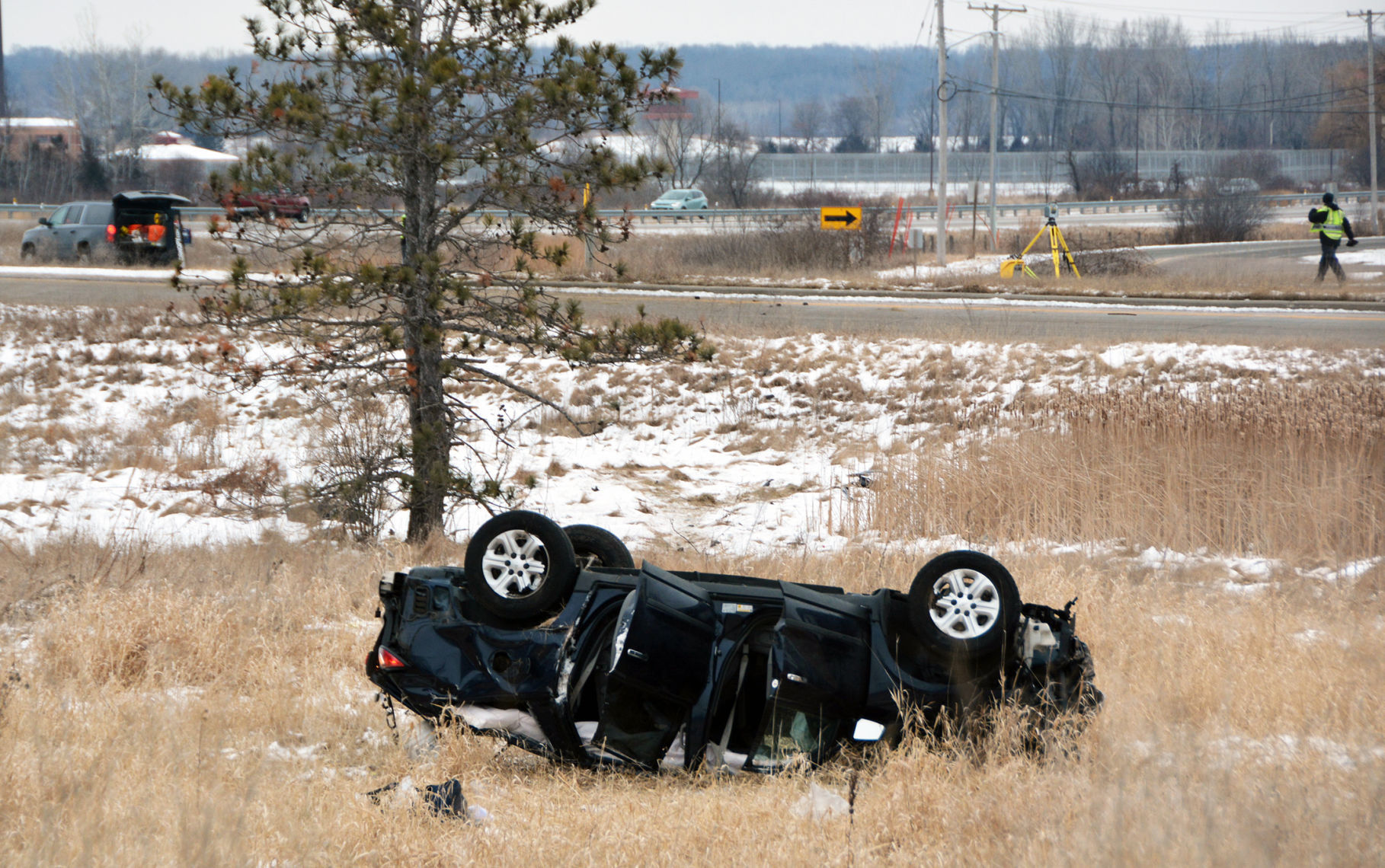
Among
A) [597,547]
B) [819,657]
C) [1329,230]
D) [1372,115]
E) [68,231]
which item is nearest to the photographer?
[819,657]

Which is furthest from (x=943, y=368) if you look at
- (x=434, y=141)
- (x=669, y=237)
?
(x=669, y=237)

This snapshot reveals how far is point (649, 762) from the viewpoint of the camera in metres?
4.43

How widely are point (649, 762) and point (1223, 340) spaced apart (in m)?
13.6

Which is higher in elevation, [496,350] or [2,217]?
[2,217]

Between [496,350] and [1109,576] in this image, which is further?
[496,350]

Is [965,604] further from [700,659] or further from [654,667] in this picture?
[654,667]

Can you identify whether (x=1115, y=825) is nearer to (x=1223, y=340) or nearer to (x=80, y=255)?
(x=1223, y=340)

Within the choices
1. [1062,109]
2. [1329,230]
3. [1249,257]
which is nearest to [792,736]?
[1329,230]

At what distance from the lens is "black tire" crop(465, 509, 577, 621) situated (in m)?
4.64

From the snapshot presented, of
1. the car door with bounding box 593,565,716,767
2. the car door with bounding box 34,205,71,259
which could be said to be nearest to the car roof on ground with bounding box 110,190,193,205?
the car door with bounding box 34,205,71,259

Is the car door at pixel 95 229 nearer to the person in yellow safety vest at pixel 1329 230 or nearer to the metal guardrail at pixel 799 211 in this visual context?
the metal guardrail at pixel 799 211

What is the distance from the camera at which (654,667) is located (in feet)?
14.0

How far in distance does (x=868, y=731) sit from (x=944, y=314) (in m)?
15.1

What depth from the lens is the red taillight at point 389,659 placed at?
4570 millimetres
